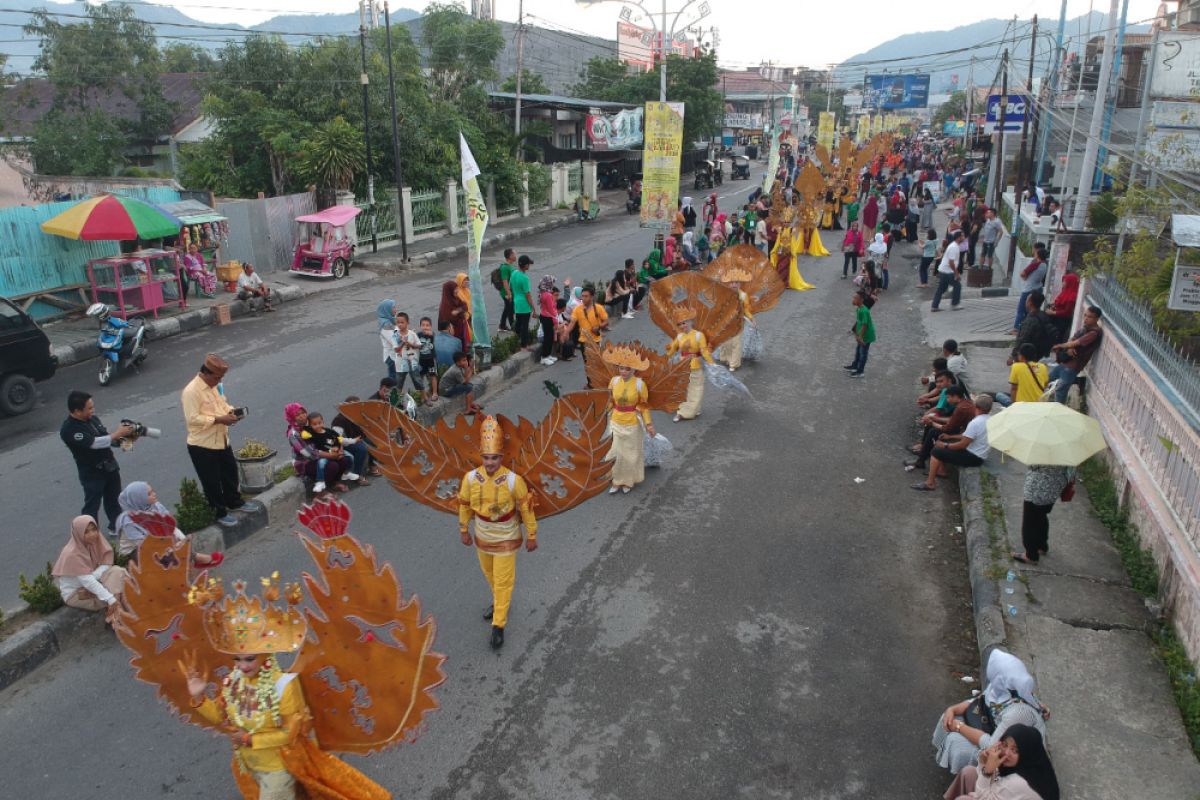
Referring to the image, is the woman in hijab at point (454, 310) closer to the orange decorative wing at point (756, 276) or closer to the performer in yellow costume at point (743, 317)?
the orange decorative wing at point (756, 276)

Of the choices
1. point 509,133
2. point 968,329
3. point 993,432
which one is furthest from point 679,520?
point 509,133

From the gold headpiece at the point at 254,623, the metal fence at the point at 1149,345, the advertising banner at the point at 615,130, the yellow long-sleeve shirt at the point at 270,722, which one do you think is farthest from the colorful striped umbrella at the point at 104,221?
the advertising banner at the point at 615,130

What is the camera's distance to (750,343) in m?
12.9

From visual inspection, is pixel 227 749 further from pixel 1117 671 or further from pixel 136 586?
pixel 1117 671

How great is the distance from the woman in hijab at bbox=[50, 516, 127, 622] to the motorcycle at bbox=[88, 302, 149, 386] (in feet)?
20.8

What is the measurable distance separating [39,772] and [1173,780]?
6306mm

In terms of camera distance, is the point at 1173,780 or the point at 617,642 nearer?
the point at 1173,780

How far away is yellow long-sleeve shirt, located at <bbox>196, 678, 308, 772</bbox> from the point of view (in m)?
3.63

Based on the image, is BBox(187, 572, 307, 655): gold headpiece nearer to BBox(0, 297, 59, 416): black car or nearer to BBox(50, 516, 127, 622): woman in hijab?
BBox(50, 516, 127, 622): woman in hijab

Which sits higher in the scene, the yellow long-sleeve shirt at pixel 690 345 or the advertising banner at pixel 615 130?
the advertising banner at pixel 615 130

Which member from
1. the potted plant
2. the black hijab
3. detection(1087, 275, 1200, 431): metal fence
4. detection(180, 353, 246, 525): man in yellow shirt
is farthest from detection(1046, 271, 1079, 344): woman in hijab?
detection(180, 353, 246, 525): man in yellow shirt

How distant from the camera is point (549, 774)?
15.7ft

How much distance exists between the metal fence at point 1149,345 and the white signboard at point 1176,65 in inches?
431

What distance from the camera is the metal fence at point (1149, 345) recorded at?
6.25 meters
